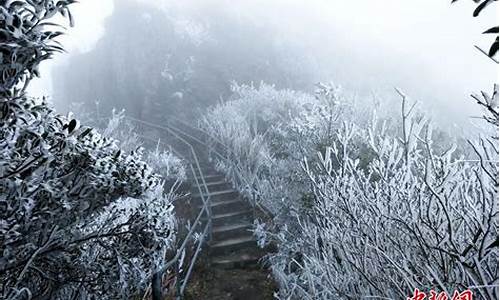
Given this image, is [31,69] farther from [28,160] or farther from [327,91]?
[327,91]

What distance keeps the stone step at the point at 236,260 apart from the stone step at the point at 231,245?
6.6 inches

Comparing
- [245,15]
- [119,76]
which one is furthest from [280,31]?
[119,76]

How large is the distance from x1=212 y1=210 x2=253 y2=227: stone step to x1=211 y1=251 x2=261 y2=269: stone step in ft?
4.27

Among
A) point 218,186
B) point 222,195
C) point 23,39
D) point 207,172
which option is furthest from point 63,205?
point 207,172

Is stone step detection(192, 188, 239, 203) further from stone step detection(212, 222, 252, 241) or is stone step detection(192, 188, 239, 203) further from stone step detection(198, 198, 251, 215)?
stone step detection(212, 222, 252, 241)

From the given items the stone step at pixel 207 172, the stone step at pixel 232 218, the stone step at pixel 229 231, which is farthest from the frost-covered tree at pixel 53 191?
the stone step at pixel 207 172

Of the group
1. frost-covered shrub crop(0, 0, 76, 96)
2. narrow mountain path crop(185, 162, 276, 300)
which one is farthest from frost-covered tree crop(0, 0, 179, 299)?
narrow mountain path crop(185, 162, 276, 300)

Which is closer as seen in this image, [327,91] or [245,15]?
[327,91]

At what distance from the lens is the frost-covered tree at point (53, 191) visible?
99.2 inches

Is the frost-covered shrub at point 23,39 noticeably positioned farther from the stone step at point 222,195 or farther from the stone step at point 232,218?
the stone step at point 222,195

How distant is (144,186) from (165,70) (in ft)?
62.8

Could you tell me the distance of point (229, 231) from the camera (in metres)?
9.67

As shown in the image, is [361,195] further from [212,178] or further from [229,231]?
[212,178]

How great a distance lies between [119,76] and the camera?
2292 centimetres
